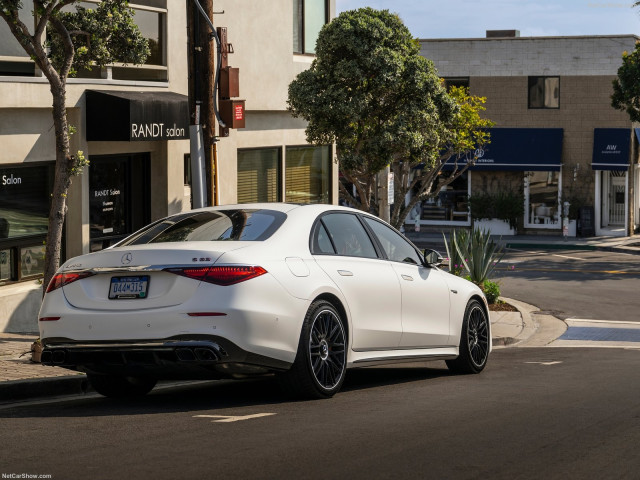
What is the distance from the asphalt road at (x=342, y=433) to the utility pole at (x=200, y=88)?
459 centimetres

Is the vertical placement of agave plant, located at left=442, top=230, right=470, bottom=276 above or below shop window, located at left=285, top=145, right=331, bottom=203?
below

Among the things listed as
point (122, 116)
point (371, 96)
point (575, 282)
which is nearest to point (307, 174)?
point (371, 96)

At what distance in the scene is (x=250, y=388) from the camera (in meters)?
9.34

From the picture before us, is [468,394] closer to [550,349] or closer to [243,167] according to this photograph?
[550,349]

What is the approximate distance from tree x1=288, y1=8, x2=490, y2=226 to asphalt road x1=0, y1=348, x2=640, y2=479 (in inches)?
402

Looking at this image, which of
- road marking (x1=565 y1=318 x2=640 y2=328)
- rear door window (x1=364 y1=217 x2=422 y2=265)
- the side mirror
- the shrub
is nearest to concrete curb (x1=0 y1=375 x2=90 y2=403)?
rear door window (x1=364 y1=217 x2=422 y2=265)

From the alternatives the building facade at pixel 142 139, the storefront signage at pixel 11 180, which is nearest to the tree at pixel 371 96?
the building facade at pixel 142 139

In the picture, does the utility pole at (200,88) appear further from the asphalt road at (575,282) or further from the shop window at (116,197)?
the asphalt road at (575,282)

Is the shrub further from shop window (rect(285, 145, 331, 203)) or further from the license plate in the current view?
the license plate

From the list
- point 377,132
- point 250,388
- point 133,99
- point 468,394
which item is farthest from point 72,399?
point 377,132

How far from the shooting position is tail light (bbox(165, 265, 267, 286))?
756 centimetres

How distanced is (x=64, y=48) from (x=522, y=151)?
34220 mm

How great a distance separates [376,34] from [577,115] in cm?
2570

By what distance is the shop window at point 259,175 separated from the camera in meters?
20.3
